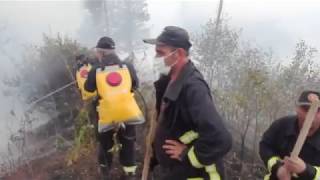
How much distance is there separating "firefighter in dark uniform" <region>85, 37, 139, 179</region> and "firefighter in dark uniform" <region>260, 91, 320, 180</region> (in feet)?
6.60

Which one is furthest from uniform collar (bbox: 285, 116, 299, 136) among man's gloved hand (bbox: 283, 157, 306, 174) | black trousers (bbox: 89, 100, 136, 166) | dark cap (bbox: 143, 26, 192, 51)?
black trousers (bbox: 89, 100, 136, 166)

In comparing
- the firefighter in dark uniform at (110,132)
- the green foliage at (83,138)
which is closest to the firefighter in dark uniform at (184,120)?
the firefighter in dark uniform at (110,132)

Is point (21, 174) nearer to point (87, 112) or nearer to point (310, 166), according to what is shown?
point (87, 112)

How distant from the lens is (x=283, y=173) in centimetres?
299

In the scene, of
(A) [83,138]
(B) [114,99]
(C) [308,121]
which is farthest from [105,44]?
(C) [308,121]

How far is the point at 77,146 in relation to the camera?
5656 millimetres

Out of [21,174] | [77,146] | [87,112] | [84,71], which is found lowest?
[21,174]

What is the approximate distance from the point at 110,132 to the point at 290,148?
2456 millimetres

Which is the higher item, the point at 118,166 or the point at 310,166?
the point at 310,166

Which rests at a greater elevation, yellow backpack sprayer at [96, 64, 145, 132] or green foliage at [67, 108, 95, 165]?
yellow backpack sprayer at [96, 64, 145, 132]

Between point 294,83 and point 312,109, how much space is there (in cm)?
453

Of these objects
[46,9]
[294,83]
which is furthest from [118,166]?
[46,9]

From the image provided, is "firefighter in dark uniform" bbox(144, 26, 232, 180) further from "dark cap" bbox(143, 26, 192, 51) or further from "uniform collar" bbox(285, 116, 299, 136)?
"uniform collar" bbox(285, 116, 299, 136)

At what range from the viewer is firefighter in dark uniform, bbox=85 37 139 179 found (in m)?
4.99
